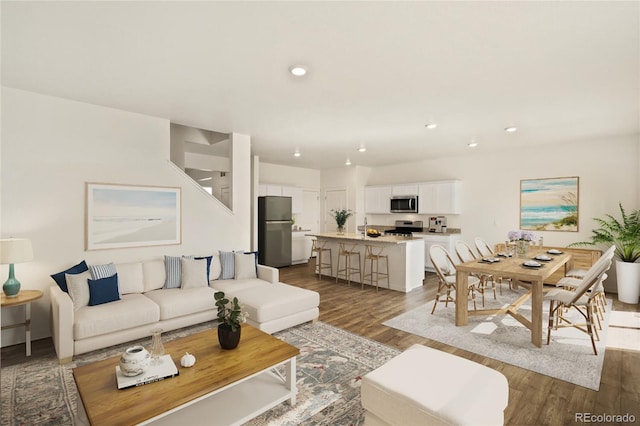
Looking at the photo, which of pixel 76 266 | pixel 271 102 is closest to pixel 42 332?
pixel 76 266

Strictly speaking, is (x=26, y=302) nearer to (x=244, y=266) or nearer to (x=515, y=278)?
(x=244, y=266)

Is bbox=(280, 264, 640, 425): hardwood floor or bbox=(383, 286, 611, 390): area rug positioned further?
bbox=(383, 286, 611, 390): area rug

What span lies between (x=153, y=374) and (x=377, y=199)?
7162 mm

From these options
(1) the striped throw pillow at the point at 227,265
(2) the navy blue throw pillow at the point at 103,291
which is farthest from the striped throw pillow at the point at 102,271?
(1) the striped throw pillow at the point at 227,265

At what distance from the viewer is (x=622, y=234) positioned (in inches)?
194

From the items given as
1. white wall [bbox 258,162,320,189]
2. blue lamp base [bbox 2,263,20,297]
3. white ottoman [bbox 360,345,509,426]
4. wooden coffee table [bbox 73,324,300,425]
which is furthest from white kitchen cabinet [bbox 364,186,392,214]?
blue lamp base [bbox 2,263,20,297]

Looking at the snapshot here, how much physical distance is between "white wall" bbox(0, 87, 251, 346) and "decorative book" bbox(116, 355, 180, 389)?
230 centimetres

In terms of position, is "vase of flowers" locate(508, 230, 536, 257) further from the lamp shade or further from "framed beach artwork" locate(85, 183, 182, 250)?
the lamp shade

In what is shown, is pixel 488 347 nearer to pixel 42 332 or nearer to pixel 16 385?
pixel 16 385

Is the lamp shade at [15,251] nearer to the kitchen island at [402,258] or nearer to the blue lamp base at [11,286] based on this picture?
the blue lamp base at [11,286]

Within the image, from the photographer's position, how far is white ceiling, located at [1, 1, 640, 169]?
2025 millimetres

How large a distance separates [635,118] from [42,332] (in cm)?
783

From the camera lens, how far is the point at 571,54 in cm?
251

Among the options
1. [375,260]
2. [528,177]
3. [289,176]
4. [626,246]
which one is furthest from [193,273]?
[626,246]
